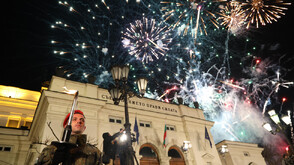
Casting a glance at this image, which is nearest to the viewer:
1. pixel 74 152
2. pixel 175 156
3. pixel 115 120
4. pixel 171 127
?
pixel 74 152

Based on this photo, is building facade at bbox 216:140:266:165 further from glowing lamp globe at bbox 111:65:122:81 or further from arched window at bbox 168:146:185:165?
glowing lamp globe at bbox 111:65:122:81

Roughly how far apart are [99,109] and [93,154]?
1124cm

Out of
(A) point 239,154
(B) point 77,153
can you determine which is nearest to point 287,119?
(B) point 77,153

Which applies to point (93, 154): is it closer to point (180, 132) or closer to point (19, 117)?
point (180, 132)

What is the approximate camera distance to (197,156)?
53.8 feet

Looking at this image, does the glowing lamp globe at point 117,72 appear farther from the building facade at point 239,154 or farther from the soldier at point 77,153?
the building facade at point 239,154

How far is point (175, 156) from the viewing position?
15906 millimetres

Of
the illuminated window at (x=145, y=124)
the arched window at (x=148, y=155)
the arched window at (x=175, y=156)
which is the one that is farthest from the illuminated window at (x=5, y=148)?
the arched window at (x=175, y=156)

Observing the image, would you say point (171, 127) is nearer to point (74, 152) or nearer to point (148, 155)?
point (148, 155)

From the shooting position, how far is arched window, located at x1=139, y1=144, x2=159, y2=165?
14.1 m

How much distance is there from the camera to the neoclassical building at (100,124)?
39.9 ft

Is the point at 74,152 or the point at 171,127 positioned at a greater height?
the point at 171,127

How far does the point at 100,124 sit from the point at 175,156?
24.9 ft

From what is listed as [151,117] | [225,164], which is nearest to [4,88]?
[151,117]
